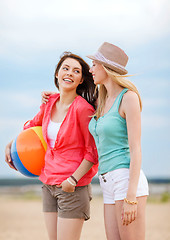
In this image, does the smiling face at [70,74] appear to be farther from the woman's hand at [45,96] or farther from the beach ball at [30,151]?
the beach ball at [30,151]

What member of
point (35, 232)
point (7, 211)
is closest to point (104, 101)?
point (35, 232)

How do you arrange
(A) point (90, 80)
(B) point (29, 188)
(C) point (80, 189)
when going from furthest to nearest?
1. (B) point (29, 188)
2. (A) point (90, 80)
3. (C) point (80, 189)

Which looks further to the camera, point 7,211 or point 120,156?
point 7,211

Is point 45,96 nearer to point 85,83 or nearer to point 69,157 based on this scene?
point 85,83

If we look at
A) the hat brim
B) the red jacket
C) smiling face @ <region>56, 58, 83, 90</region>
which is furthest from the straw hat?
the red jacket

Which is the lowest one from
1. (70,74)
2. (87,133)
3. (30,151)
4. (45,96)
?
(30,151)

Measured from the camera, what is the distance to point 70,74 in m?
3.48

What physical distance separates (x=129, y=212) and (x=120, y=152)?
45 cm

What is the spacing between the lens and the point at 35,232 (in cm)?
937

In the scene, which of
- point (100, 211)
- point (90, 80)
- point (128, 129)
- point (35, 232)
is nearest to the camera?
point (128, 129)

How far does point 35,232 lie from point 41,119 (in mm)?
6232

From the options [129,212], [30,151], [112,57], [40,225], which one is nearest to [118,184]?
[129,212]

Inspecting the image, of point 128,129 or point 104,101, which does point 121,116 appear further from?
point 104,101

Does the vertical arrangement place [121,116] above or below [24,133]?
above
